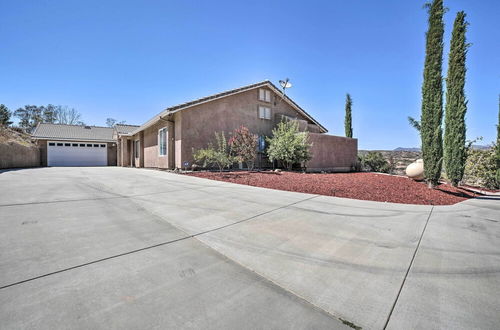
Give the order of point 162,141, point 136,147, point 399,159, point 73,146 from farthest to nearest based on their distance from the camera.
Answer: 1. point 73,146
2. point 136,147
3. point 399,159
4. point 162,141

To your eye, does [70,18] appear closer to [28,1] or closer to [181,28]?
[28,1]

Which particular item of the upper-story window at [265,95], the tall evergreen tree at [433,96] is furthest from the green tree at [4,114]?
the tall evergreen tree at [433,96]

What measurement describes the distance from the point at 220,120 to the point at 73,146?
773 inches

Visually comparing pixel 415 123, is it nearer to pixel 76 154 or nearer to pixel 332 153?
pixel 332 153

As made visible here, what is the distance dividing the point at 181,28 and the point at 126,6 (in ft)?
7.36

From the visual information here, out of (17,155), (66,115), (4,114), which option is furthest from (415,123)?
(66,115)

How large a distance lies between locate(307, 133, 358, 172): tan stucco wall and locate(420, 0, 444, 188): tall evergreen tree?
681 centimetres

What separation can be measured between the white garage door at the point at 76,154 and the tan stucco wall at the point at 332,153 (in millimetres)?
23658

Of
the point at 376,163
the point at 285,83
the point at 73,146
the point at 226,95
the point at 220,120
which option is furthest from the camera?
the point at 73,146

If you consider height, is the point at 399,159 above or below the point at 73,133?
below

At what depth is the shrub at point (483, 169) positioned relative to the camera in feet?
34.9

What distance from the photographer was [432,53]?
294 inches

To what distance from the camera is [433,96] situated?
291 inches

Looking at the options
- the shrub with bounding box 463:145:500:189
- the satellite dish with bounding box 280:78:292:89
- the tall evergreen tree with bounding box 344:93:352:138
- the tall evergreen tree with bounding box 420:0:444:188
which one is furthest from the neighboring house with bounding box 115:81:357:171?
the tall evergreen tree with bounding box 420:0:444:188
